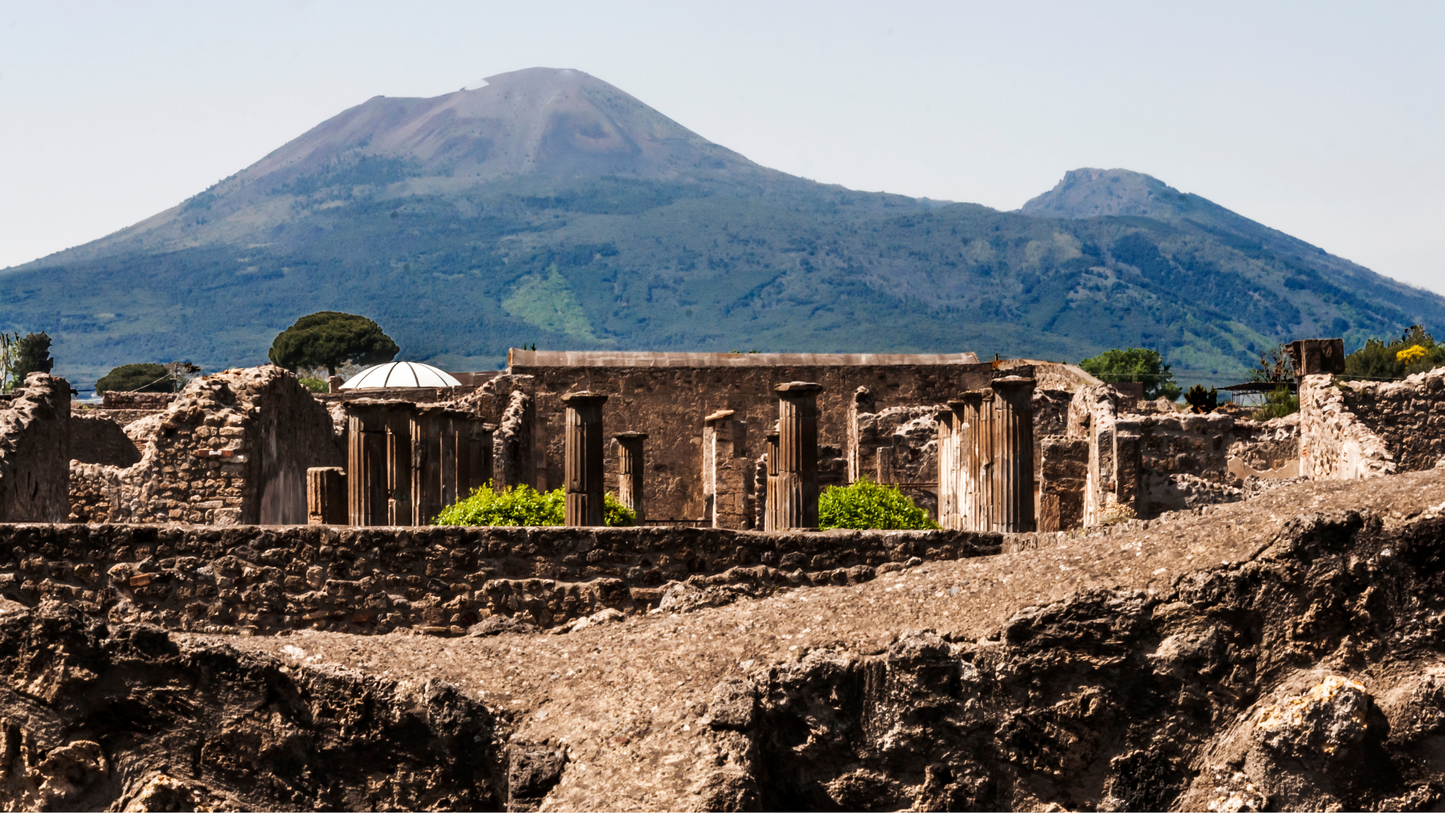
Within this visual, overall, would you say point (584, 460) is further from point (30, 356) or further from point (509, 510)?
point (30, 356)

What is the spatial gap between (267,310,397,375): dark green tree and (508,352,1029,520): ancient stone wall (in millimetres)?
84213

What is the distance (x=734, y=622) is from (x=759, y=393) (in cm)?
2175

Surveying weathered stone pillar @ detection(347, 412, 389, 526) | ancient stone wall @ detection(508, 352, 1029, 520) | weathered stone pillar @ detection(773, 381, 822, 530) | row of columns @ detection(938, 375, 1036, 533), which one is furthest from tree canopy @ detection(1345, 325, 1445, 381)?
weathered stone pillar @ detection(347, 412, 389, 526)

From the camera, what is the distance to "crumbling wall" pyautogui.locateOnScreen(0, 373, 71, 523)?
11875mm

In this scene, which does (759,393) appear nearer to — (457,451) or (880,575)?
(457,451)

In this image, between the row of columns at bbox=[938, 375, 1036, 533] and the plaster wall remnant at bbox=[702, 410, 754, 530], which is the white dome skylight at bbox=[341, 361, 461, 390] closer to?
the plaster wall remnant at bbox=[702, 410, 754, 530]

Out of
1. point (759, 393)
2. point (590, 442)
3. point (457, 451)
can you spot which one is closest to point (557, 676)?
point (590, 442)

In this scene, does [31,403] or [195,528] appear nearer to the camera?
[195,528]

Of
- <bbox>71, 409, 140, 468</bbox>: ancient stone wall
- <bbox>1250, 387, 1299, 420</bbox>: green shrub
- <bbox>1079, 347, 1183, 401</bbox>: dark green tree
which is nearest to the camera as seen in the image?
<bbox>71, 409, 140, 468</bbox>: ancient stone wall

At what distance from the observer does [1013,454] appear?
14.3 metres

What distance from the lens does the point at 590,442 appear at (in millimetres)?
14438

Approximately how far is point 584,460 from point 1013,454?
423 cm

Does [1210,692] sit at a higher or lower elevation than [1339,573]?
lower

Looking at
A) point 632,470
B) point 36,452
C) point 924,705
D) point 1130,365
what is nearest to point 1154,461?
point 632,470
